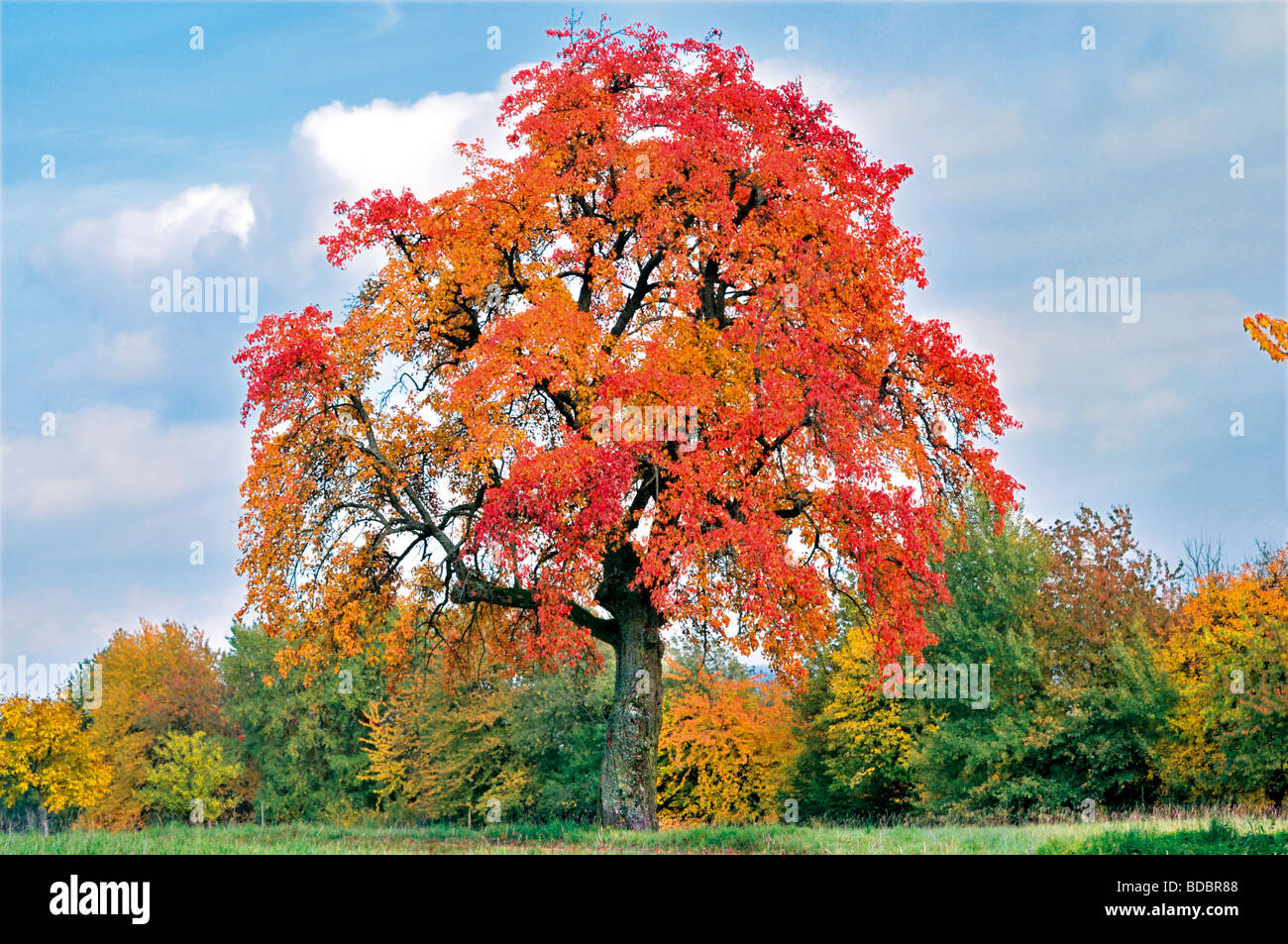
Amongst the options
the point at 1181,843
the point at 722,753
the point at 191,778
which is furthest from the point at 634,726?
the point at 191,778

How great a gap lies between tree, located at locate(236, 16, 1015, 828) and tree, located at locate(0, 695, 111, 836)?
40.6 metres

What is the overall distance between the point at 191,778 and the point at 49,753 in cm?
1023

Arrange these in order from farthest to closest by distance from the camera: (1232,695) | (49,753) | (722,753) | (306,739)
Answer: (306,739), (49,753), (722,753), (1232,695)

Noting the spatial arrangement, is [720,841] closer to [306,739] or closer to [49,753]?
[306,739]

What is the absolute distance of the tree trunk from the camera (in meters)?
22.4

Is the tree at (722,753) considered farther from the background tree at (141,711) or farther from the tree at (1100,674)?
the background tree at (141,711)

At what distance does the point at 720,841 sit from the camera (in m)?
18.4

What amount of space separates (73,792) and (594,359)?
49457 millimetres

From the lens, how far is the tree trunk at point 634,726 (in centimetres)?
2241

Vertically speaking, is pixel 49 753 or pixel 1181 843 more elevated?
pixel 1181 843

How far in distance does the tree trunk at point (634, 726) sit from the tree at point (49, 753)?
146 ft

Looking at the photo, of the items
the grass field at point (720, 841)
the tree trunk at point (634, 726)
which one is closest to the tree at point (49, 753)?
the grass field at point (720, 841)

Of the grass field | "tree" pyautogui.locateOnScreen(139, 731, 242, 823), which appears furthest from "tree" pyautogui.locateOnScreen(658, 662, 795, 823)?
"tree" pyautogui.locateOnScreen(139, 731, 242, 823)
